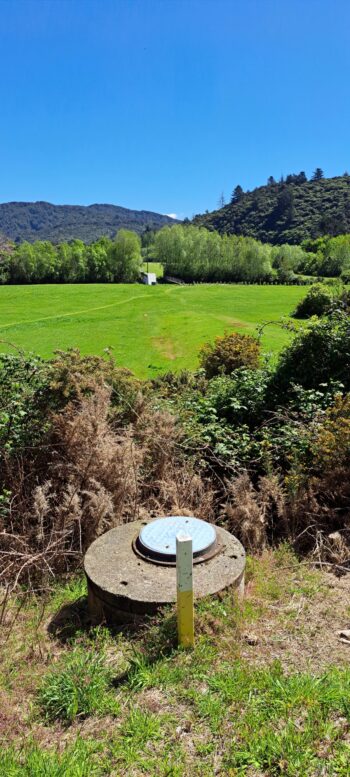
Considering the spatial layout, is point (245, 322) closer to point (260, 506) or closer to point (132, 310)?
point (132, 310)

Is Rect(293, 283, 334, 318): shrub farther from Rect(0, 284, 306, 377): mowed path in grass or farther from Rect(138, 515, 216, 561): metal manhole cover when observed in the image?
Rect(138, 515, 216, 561): metal manhole cover

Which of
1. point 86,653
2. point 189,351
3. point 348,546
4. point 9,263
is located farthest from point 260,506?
point 9,263

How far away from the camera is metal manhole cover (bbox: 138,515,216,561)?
4.36 meters

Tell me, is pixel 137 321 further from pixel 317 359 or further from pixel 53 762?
pixel 53 762

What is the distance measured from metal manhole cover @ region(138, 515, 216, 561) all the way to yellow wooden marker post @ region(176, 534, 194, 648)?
89 cm

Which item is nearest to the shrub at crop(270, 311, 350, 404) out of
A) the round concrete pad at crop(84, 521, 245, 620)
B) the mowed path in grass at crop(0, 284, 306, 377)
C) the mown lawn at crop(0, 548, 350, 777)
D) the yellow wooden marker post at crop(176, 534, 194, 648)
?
the round concrete pad at crop(84, 521, 245, 620)

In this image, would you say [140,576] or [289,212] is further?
[289,212]

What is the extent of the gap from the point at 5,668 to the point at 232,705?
1.71 m

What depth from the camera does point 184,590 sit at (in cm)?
329

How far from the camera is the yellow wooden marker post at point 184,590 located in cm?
322

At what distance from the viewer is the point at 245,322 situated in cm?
2756

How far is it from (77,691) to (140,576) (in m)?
1.16

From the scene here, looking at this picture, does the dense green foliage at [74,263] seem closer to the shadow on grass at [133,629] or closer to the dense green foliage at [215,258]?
the dense green foliage at [215,258]

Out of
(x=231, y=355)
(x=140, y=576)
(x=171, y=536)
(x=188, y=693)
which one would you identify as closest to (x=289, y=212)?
(x=231, y=355)
